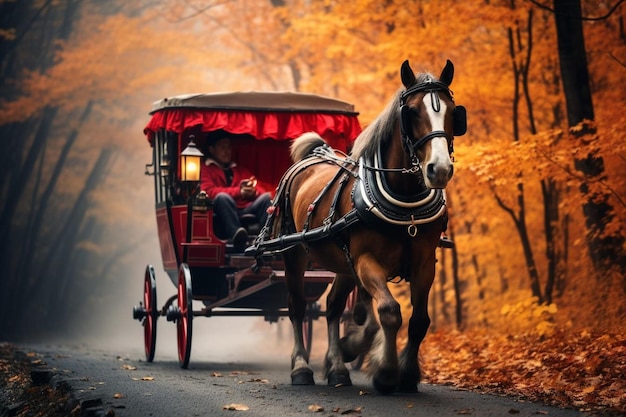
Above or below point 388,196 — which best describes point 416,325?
below

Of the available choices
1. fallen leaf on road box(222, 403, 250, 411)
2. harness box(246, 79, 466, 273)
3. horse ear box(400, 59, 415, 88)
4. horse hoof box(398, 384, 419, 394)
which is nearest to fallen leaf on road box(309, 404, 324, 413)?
fallen leaf on road box(222, 403, 250, 411)

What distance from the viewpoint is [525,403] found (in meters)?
6.64

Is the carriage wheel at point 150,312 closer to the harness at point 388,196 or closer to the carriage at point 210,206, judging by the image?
the carriage at point 210,206

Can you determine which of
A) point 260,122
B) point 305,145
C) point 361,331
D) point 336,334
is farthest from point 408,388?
point 260,122

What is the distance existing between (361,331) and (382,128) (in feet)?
5.48

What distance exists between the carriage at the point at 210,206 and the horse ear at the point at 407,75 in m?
3.69

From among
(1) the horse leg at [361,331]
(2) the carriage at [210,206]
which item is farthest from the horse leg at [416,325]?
(2) the carriage at [210,206]

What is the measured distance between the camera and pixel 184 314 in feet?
34.5

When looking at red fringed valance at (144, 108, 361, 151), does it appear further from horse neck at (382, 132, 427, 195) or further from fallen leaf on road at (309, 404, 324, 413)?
fallen leaf on road at (309, 404, 324, 413)

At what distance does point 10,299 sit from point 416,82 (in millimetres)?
20797

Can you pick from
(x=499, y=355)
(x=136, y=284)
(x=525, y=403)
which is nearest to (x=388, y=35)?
(x=499, y=355)

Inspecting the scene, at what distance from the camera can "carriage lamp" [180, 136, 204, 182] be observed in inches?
426

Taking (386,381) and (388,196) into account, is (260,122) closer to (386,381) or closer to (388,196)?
(388,196)

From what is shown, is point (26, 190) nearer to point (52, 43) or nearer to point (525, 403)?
point (52, 43)
